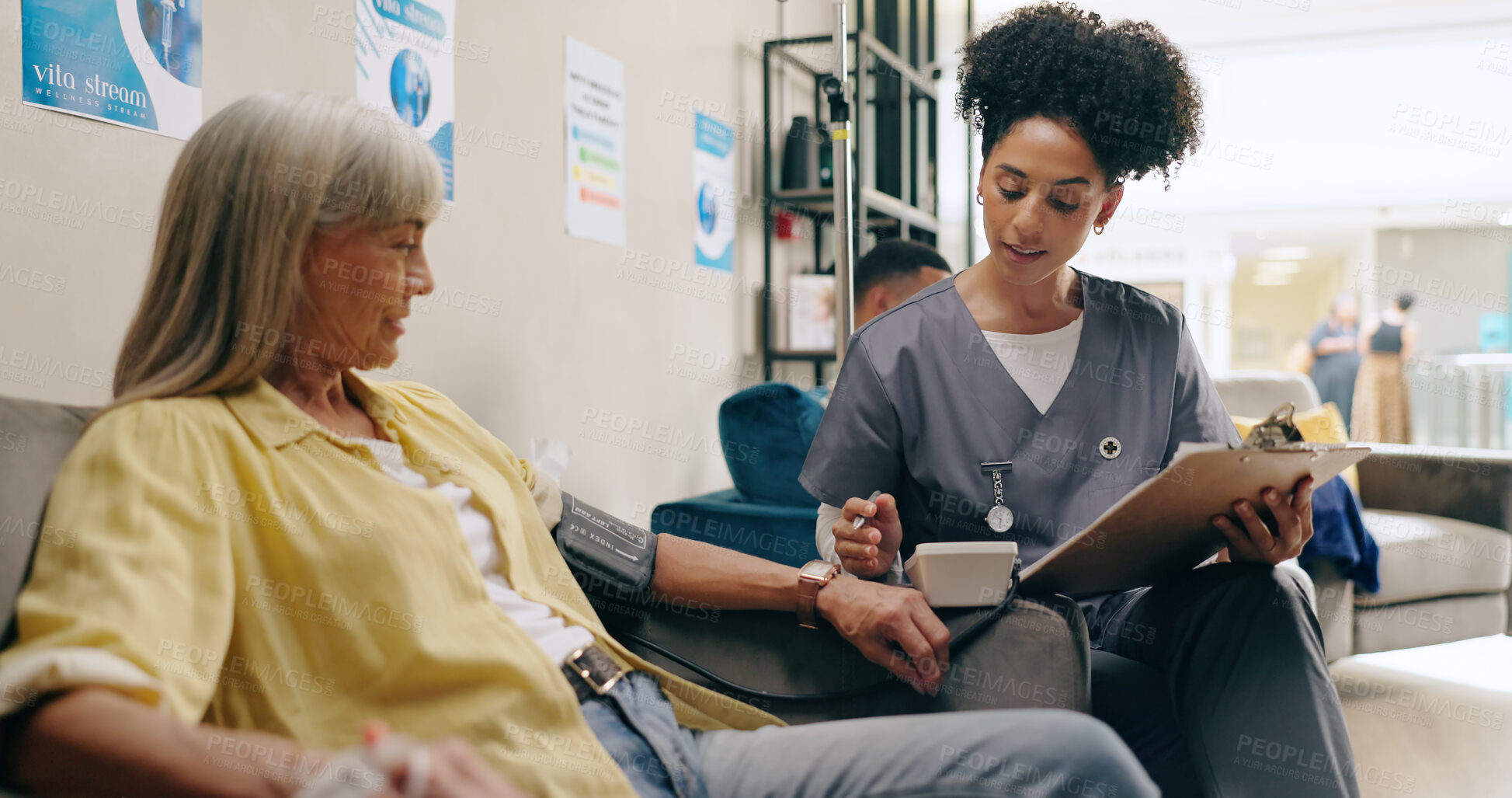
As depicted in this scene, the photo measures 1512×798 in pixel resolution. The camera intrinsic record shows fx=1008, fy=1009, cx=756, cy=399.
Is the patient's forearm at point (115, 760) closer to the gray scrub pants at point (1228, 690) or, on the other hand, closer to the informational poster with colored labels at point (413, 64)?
the gray scrub pants at point (1228, 690)

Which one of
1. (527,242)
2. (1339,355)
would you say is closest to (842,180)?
(527,242)

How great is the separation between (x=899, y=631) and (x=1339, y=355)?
6872mm

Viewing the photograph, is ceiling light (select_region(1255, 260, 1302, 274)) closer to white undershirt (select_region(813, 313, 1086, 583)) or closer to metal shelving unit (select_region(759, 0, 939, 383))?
metal shelving unit (select_region(759, 0, 939, 383))

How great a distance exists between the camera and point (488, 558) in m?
1.05

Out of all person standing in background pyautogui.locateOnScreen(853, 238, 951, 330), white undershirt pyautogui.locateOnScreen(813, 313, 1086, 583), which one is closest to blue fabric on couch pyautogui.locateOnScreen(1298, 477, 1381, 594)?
person standing in background pyautogui.locateOnScreen(853, 238, 951, 330)

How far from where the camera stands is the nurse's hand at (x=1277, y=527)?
1.13 meters

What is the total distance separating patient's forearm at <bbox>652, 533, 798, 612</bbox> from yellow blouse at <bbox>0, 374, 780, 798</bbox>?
0.98ft

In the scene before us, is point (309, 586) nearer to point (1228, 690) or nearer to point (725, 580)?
point (725, 580)

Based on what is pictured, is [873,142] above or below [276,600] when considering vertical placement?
above

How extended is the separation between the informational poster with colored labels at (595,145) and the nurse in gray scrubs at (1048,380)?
114cm

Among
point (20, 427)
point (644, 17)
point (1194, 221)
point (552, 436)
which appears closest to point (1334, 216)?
point (1194, 221)

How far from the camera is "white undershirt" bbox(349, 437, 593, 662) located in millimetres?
1023

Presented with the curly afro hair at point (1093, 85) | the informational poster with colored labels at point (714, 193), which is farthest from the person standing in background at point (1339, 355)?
the curly afro hair at point (1093, 85)

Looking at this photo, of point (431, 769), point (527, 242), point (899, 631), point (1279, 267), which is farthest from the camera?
point (1279, 267)
